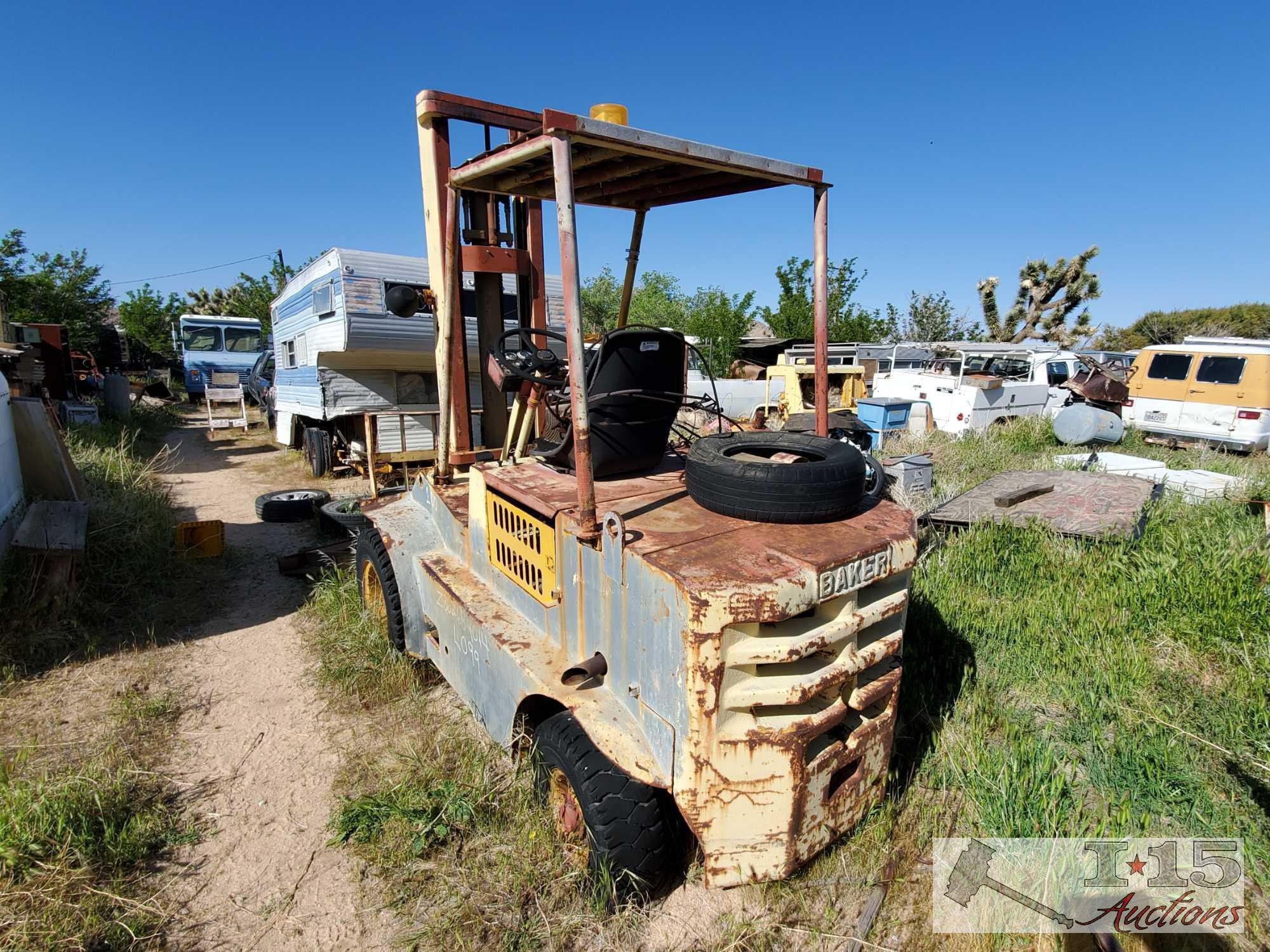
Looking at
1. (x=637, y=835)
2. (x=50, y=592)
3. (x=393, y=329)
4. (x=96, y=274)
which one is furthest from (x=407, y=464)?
(x=96, y=274)

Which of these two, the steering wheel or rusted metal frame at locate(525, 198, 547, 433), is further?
rusted metal frame at locate(525, 198, 547, 433)

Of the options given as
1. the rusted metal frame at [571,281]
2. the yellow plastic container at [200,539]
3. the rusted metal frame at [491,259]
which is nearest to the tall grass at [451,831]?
the rusted metal frame at [571,281]

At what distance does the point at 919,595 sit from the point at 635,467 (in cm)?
255

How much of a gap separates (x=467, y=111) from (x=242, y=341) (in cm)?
1998

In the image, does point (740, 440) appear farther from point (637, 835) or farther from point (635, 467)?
point (637, 835)

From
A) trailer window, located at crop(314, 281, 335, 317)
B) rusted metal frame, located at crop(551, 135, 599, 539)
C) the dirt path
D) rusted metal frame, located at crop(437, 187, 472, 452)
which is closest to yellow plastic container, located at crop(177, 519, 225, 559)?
the dirt path

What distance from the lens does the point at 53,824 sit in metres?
2.75

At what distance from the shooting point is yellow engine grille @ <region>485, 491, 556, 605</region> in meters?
2.85

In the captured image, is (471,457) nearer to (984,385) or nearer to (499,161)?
(499,161)

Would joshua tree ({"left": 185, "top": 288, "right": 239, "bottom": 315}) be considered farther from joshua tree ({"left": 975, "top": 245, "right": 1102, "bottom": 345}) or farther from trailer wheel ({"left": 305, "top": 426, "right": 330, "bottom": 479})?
joshua tree ({"left": 975, "top": 245, "right": 1102, "bottom": 345})

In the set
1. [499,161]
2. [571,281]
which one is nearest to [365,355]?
[499,161]

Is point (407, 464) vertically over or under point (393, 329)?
under

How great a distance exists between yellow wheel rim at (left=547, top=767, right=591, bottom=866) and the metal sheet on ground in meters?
4.38

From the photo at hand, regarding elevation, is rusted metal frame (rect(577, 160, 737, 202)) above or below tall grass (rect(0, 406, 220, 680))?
above
